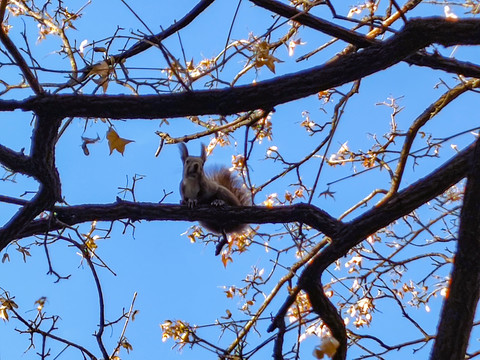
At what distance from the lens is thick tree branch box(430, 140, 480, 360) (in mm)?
2109

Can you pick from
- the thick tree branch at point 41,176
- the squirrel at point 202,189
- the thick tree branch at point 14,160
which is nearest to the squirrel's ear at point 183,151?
the squirrel at point 202,189

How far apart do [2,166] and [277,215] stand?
134cm

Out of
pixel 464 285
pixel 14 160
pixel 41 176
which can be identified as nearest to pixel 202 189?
pixel 41 176

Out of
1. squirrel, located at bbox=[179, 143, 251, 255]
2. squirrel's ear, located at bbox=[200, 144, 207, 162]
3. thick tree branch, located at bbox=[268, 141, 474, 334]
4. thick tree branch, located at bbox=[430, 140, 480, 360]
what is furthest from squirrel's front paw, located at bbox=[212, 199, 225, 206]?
thick tree branch, located at bbox=[430, 140, 480, 360]

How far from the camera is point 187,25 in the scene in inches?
120

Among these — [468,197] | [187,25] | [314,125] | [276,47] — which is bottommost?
[468,197]

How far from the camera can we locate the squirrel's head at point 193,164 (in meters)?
4.25

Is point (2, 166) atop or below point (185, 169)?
below

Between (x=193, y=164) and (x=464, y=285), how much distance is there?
96.0 inches

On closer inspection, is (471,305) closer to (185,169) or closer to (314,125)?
(314,125)

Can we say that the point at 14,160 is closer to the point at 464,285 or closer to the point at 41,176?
the point at 41,176

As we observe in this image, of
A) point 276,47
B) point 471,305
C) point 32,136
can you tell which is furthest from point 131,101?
point 276,47

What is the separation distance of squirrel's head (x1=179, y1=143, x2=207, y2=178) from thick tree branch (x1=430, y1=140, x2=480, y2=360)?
2.35 meters

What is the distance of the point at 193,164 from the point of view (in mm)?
4262
